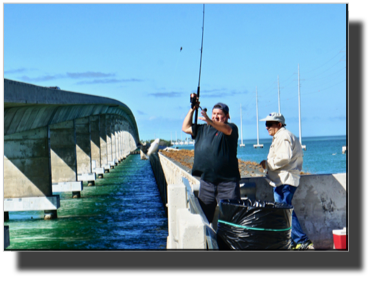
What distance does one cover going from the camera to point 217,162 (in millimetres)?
6758

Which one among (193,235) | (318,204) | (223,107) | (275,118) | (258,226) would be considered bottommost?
(318,204)

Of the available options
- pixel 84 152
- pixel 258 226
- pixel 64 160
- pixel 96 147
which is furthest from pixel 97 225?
pixel 96 147

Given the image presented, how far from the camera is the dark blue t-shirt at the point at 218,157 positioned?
22.2 ft

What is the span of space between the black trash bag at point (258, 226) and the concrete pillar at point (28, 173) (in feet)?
58.8

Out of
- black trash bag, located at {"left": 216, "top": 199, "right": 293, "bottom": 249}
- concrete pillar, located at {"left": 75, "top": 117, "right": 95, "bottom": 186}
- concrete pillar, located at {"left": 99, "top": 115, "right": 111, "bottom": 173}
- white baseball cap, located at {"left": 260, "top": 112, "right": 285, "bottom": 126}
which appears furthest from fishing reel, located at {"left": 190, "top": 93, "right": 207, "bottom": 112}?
concrete pillar, located at {"left": 99, "top": 115, "right": 111, "bottom": 173}

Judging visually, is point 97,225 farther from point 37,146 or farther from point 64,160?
point 64,160

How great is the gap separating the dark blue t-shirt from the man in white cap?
631 millimetres

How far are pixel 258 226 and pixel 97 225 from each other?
1689 centimetres

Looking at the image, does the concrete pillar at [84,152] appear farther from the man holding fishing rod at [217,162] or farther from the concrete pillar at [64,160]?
the man holding fishing rod at [217,162]

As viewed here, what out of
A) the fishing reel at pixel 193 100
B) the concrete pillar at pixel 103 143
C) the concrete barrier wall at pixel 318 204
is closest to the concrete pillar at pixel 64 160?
the concrete pillar at pixel 103 143

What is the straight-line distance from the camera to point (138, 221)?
22.1m

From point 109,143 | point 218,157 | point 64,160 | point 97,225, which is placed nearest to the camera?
point 218,157
